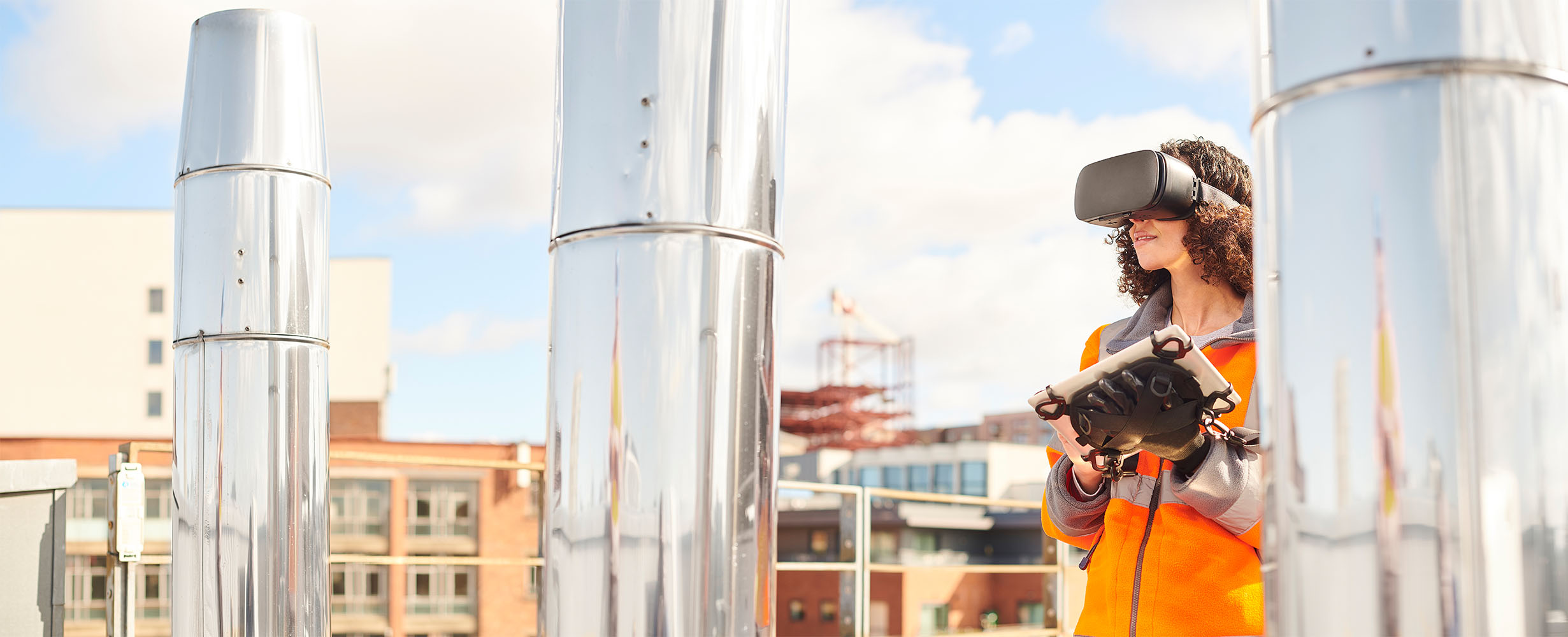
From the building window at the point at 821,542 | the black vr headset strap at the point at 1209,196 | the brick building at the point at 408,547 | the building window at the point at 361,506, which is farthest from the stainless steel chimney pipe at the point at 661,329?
the building window at the point at 361,506

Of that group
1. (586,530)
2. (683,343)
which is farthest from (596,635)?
(683,343)

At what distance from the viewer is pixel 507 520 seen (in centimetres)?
4019

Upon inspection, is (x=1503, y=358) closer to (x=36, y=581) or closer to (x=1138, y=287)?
(x=1138, y=287)

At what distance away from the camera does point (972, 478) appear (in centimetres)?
4006

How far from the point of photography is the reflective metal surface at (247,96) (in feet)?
10.4

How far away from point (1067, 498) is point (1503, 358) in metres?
1.09

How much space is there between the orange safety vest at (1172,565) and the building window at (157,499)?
119 feet

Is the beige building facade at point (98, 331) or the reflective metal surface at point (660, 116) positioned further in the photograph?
the beige building facade at point (98, 331)

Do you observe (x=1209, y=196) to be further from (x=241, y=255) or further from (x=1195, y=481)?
(x=241, y=255)

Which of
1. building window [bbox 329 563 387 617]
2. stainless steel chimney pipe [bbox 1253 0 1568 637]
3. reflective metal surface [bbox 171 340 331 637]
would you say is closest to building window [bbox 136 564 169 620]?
building window [bbox 329 563 387 617]

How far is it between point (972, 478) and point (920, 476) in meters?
2.46

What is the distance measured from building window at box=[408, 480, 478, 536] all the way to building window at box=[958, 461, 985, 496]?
590 inches

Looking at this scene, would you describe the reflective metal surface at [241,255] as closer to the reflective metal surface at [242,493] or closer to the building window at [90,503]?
the reflective metal surface at [242,493]

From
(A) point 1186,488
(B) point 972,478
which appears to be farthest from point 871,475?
(A) point 1186,488
